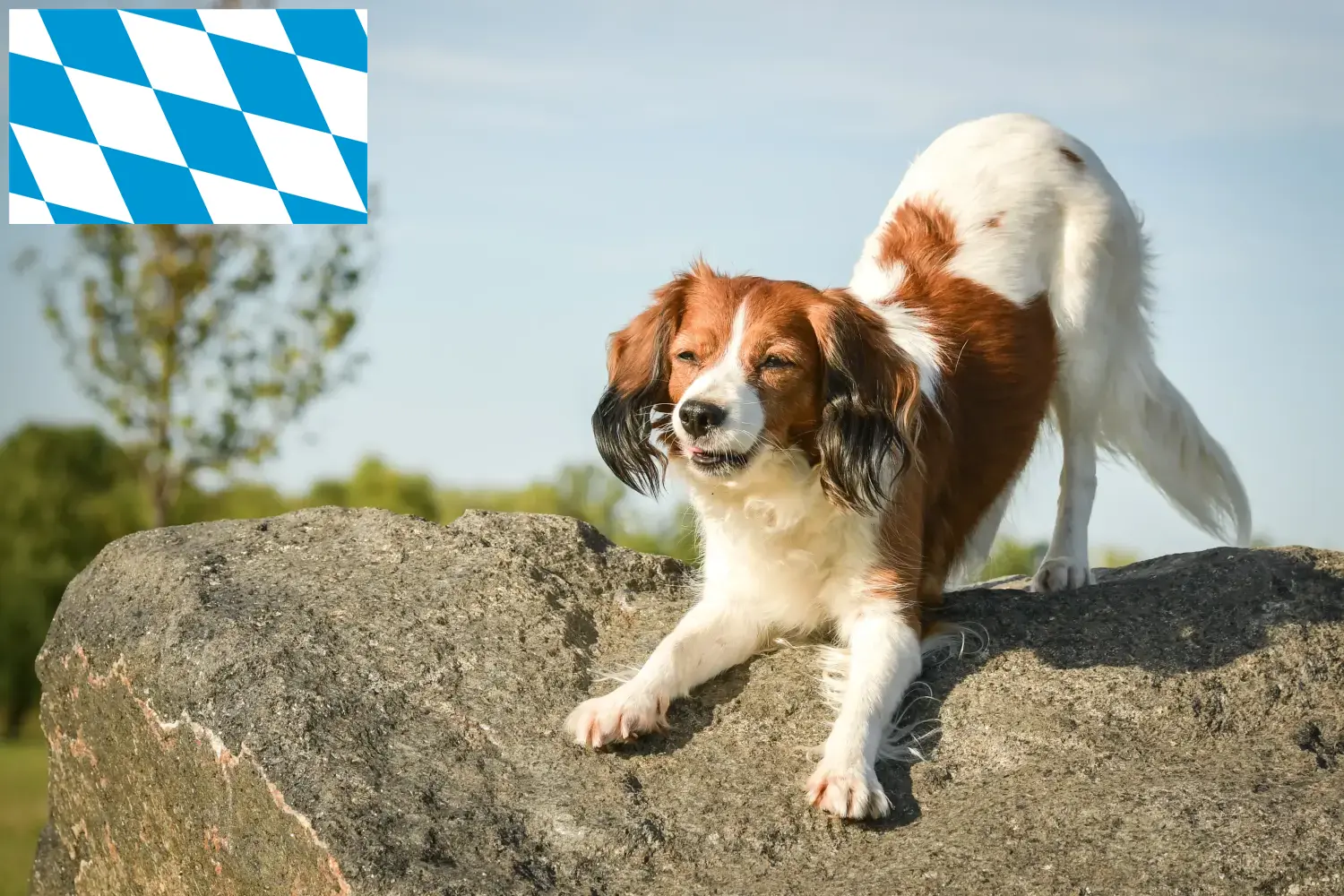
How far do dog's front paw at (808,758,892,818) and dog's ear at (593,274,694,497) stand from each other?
105 cm

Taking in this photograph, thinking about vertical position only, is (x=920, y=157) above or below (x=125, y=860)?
above

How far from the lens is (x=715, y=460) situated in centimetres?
404

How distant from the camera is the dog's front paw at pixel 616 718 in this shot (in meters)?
4.25

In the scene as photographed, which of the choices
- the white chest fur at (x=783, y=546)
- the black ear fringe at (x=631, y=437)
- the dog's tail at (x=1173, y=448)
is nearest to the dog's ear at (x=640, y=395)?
the black ear fringe at (x=631, y=437)

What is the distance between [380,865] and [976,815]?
1634 millimetres

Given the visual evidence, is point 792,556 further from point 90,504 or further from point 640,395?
point 90,504

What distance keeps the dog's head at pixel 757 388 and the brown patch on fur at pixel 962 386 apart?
43 cm

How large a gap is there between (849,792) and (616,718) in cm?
75

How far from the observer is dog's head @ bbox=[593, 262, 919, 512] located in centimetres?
403

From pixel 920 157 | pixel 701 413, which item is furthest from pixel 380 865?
pixel 920 157

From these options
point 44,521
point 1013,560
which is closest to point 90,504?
point 44,521

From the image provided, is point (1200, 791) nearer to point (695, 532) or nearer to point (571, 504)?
point (695, 532)

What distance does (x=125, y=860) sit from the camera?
503cm

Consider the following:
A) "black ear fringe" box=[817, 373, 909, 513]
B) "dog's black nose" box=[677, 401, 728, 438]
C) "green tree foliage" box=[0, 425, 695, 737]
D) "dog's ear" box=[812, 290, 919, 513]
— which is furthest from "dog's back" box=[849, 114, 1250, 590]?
"green tree foliage" box=[0, 425, 695, 737]
